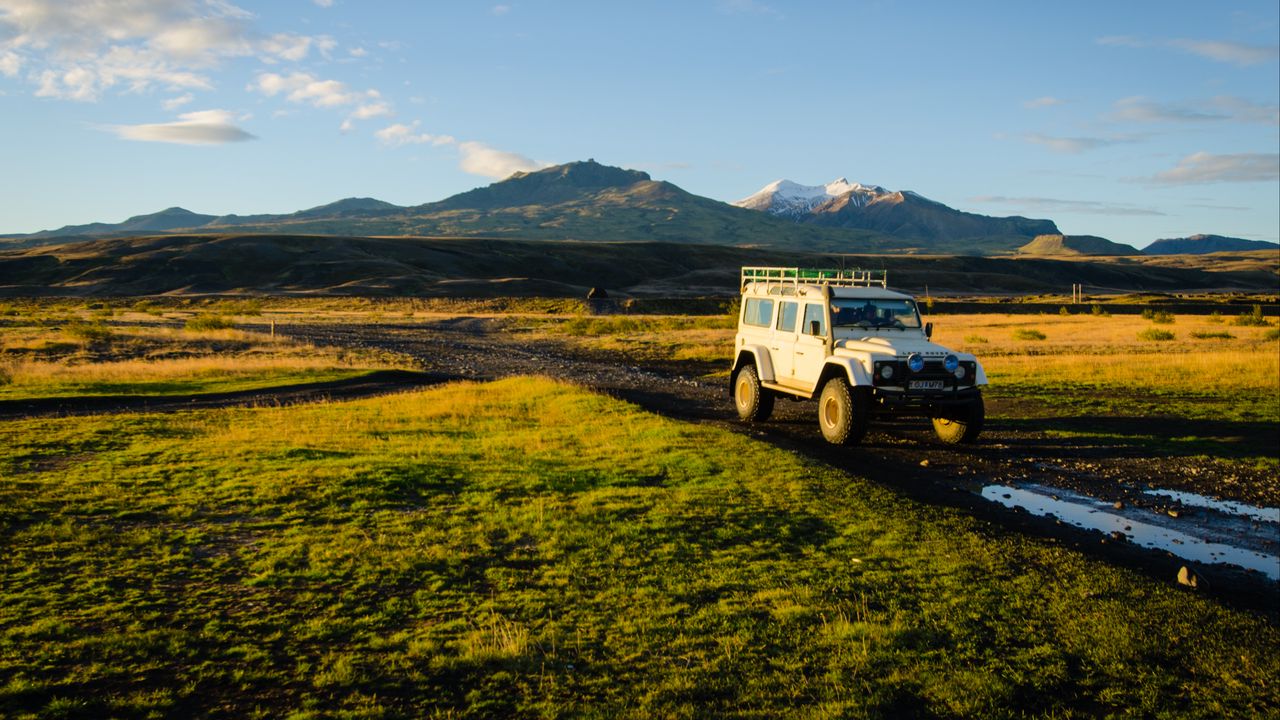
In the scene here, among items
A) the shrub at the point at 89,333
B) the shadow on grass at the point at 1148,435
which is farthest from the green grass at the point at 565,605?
the shrub at the point at 89,333

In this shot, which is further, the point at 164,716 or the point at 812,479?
the point at 812,479

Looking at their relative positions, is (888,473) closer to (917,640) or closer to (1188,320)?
(917,640)

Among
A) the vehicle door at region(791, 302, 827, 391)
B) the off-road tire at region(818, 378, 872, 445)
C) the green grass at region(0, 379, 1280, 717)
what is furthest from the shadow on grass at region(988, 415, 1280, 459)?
the green grass at region(0, 379, 1280, 717)

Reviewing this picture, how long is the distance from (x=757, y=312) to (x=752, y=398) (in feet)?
7.26

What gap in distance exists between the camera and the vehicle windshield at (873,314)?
1614cm

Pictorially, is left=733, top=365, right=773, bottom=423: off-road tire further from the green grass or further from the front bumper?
the green grass

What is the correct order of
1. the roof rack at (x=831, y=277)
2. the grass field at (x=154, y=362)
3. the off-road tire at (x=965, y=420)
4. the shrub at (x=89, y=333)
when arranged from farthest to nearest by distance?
the shrub at (x=89, y=333)
the grass field at (x=154, y=362)
the roof rack at (x=831, y=277)
the off-road tire at (x=965, y=420)

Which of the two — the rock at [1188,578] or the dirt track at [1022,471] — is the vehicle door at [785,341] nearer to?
the dirt track at [1022,471]

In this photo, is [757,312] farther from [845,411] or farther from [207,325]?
[207,325]

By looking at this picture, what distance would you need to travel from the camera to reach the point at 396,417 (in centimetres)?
2012

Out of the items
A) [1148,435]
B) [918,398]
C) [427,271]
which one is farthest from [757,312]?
[427,271]

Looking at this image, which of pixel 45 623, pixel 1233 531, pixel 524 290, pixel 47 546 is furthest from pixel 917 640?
pixel 524 290

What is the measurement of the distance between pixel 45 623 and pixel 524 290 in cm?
11120

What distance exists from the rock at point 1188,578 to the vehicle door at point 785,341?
30.1 ft
